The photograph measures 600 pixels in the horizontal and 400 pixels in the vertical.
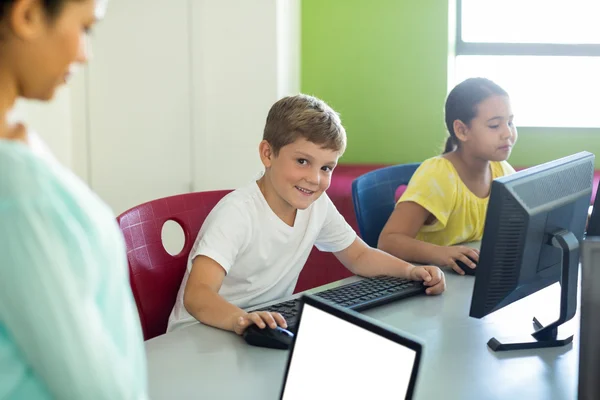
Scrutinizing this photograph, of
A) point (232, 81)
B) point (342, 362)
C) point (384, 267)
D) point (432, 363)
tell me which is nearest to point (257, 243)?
point (384, 267)

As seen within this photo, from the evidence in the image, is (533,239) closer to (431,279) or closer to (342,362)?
Answer: (431,279)

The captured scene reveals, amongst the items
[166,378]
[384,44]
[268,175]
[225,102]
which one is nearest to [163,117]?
[225,102]

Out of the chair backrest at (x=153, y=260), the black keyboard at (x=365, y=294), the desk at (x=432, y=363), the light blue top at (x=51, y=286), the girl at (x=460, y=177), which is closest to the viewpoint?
the light blue top at (x=51, y=286)

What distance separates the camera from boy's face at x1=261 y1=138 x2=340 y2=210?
167cm

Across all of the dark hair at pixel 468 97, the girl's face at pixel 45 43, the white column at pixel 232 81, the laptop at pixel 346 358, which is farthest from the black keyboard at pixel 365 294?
the white column at pixel 232 81

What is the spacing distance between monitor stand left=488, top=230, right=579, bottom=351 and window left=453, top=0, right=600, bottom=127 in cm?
229

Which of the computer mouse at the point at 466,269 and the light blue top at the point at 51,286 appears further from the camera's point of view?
the computer mouse at the point at 466,269

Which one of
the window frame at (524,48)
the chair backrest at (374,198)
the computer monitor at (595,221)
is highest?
the window frame at (524,48)

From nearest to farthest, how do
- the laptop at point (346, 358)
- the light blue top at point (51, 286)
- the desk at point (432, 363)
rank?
the light blue top at point (51, 286) → the laptop at point (346, 358) → the desk at point (432, 363)

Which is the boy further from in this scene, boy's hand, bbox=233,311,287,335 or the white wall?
the white wall

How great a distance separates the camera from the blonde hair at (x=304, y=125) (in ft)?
5.45

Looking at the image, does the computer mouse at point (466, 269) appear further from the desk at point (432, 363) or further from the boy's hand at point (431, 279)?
the desk at point (432, 363)

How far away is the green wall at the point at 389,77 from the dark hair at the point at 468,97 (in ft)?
3.74

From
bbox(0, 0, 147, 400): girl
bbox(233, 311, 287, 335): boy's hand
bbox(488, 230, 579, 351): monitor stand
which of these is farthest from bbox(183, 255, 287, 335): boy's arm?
bbox(0, 0, 147, 400): girl
